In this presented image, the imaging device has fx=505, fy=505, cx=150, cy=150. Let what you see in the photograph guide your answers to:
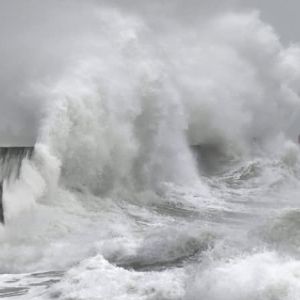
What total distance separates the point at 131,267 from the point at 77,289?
47.7 inches

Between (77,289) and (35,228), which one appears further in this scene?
(35,228)

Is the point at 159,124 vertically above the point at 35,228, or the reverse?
the point at 159,124

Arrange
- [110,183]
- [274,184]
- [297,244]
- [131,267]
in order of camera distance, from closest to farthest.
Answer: [297,244] → [131,267] → [110,183] → [274,184]

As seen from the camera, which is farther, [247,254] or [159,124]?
[159,124]

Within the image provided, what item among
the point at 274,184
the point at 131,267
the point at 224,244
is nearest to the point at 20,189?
the point at 131,267

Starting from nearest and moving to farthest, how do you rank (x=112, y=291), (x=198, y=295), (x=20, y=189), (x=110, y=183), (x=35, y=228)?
(x=198, y=295) → (x=112, y=291) → (x=35, y=228) → (x=20, y=189) → (x=110, y=183)

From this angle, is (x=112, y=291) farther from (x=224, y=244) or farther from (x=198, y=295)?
(x=224, y=244)

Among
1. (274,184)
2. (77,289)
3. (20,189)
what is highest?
(274,184)

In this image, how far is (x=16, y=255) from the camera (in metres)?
8.26

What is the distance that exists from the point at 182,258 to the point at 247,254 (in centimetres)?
127

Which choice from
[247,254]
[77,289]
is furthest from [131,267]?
[247,254]

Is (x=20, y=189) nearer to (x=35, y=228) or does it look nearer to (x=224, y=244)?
(x=35, y=228)

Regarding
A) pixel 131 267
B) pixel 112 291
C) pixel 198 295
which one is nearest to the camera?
pixel 198 295

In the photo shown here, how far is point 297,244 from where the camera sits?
21.4 feet
